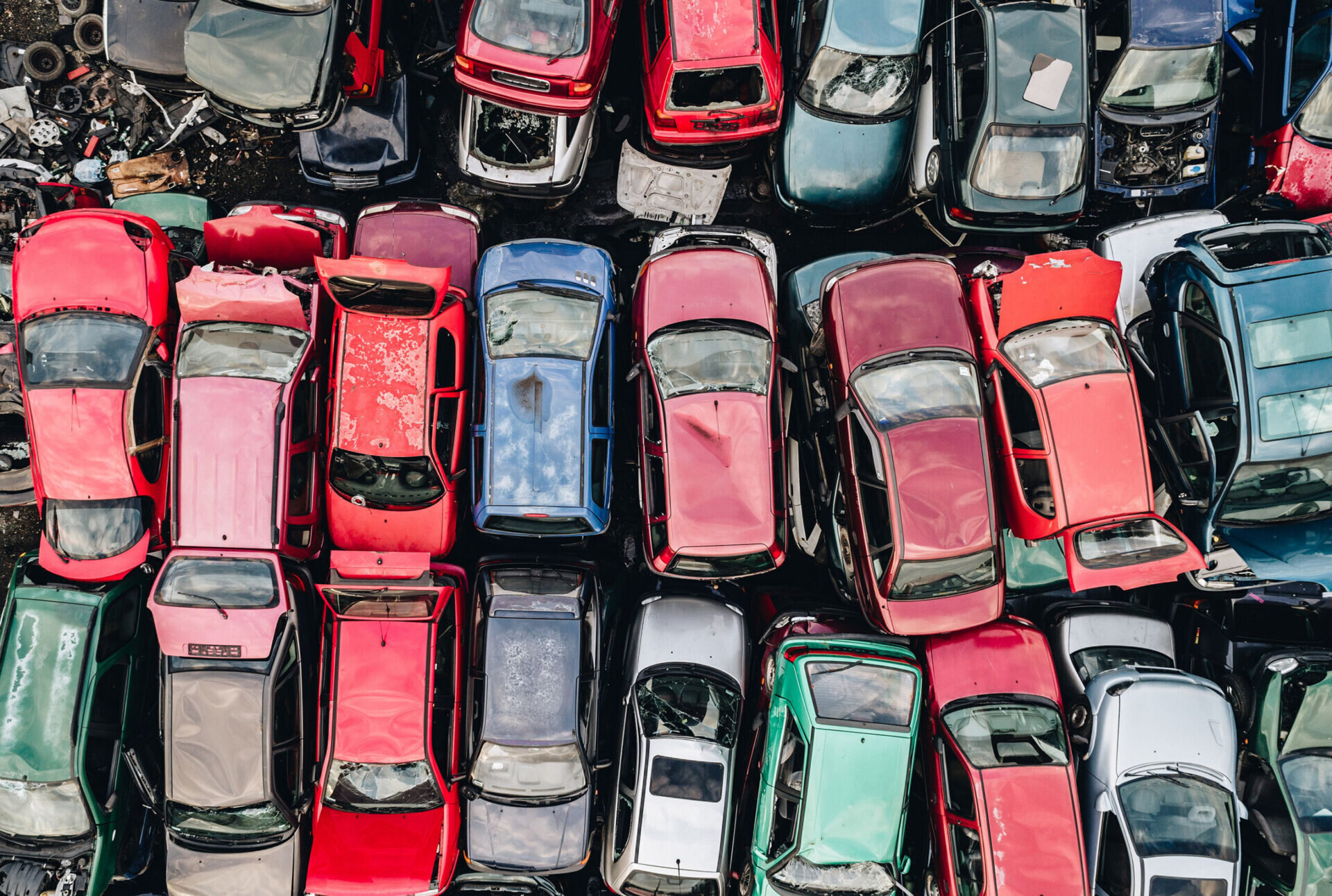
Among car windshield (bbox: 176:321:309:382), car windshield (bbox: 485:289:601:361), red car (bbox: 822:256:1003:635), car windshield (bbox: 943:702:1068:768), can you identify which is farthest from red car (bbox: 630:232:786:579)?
car windshield (bbox: 176:321:309:382)

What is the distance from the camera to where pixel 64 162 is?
21.5ft

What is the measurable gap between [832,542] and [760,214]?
3021mm

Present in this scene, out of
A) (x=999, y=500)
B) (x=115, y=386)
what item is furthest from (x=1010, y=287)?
(x=115, y=386)

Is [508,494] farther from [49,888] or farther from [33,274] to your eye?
[49,888]

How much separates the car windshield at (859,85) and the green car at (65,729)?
22.4 ft

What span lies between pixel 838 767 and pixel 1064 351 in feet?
11.6

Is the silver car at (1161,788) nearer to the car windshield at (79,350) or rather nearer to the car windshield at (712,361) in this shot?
the car windshield at (712,361)

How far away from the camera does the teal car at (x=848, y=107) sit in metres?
5.91

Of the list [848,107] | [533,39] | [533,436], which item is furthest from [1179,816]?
[533,39]

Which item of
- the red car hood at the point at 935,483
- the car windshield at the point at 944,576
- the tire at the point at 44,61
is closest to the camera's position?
the red car hood at the point at 935,483

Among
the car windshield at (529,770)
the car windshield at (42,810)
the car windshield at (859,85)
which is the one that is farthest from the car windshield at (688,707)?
the car windshield at (859,85)

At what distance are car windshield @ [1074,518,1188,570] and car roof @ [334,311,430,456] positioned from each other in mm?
5112

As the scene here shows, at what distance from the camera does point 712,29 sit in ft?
19.0

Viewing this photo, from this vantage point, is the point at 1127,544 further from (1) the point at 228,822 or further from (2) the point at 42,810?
(2) the point at 42,810
